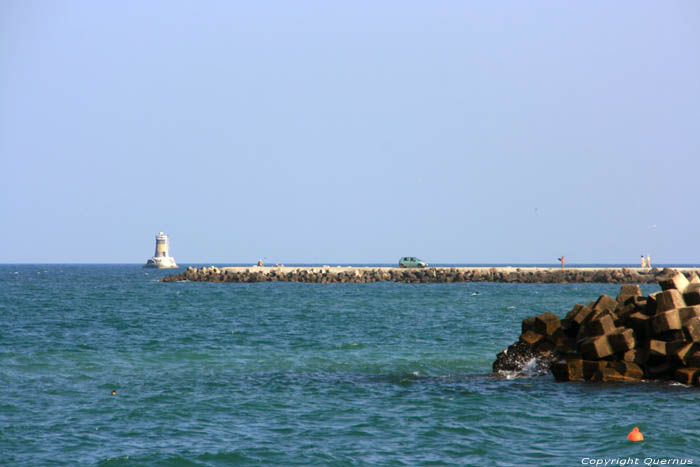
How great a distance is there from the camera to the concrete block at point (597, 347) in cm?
2080

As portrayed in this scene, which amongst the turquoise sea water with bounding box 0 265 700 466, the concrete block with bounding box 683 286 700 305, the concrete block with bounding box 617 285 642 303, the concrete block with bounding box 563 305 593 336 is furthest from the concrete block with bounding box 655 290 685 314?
the turquoise sea water with bounding box 0 265 700 466

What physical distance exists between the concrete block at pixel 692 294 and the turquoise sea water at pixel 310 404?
304 cm

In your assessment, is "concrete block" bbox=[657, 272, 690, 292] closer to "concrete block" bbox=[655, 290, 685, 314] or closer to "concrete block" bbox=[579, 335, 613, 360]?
"concrete block" bbox=[655, 290, 685, 314]

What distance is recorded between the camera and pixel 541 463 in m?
13.4

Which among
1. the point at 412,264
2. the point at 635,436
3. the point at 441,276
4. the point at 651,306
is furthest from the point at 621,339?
the point at 412,264

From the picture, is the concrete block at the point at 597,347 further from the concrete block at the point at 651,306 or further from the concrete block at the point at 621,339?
the concrete block at the point at 651,306

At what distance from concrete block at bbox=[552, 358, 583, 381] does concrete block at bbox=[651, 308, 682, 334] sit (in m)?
2.33

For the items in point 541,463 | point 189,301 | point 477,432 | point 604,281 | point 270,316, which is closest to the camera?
point 541,463

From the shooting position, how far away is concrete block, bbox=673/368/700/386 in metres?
19.9

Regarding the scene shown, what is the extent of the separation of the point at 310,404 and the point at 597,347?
827cm

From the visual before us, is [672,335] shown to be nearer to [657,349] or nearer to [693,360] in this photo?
[657,349]

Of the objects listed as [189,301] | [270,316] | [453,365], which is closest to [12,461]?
[453,365]

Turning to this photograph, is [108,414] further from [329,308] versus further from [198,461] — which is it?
[329,308]

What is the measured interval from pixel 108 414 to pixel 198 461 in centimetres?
470
